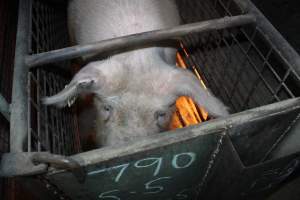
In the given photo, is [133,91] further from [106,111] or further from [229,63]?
[229,63]

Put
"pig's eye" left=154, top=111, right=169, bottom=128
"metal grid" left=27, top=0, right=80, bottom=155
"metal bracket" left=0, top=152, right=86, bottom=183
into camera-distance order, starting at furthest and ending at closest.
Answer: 1. "metal grid" left=27, top=0, right=80, bottom=155
2. "pig's eye" left=154, top=111, right=169, bottom=128
3. "metal bracket" left=0, top=152, right=86, bottom=183

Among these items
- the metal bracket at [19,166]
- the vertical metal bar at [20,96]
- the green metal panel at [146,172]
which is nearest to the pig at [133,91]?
the vertical metal bar at [20,96]

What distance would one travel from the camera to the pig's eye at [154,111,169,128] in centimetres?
201

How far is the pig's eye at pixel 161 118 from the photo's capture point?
79.0 inches

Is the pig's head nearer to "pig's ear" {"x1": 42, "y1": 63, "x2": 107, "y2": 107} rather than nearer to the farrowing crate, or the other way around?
"pig's ear" {"x1": 42, "y1": 63, "x2": 107, "y2": 107}

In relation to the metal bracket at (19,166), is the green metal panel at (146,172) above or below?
below

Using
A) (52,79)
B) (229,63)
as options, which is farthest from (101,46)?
(229,63)

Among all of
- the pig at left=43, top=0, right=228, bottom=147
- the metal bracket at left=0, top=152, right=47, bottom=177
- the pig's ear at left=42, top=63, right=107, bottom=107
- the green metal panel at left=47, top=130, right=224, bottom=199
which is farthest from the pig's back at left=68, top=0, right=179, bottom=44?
the metal bracket at left=0, top=152, right=47, bottom=177

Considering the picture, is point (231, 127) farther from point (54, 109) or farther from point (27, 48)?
point (54, 109)

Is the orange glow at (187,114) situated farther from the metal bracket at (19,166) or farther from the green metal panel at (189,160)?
the metal bracket at (19,166)

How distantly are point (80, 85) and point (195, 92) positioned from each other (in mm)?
700

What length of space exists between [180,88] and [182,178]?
23.5 inches

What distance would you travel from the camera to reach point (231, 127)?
4.24ft

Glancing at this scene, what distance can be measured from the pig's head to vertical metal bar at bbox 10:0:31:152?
0.31 meters
